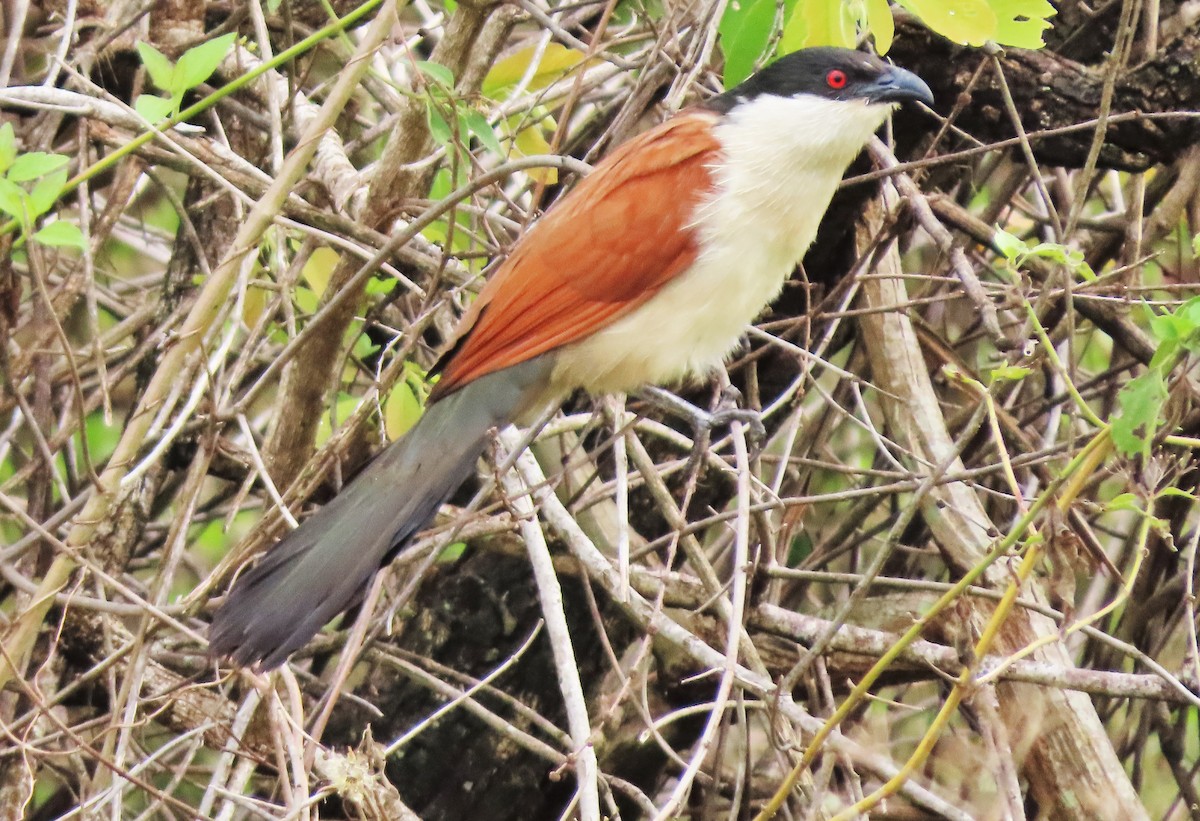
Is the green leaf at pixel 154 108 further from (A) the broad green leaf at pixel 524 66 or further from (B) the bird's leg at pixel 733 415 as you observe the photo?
(B) the bird's leg at pixel 733 415

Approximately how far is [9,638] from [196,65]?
0.93 m

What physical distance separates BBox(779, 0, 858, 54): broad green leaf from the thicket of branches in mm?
380

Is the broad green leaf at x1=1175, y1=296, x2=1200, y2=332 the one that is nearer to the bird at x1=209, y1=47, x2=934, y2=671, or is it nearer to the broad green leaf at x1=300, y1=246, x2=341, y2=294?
the bird at x1=209, y1=47, x2=934, y2=671

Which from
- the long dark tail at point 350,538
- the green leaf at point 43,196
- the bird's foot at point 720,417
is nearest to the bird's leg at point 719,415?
the bird's foot at point 720,417

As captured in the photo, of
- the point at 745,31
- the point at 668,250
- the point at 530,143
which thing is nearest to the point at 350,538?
the point at 668,250

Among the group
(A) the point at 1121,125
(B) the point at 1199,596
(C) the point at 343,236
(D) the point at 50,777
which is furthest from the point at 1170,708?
(D) the point at 50,777

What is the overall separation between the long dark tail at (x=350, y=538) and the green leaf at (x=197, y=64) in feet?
2.12

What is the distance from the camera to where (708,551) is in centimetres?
298

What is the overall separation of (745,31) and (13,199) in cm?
109

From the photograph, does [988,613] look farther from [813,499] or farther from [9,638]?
[9,638]

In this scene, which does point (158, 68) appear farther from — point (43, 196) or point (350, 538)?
point (350, 538)

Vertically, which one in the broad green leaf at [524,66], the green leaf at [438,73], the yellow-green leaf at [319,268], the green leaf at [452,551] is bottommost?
the green leaf at [452,551]

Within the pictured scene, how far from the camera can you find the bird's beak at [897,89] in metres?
2.19

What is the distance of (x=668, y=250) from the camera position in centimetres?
228
